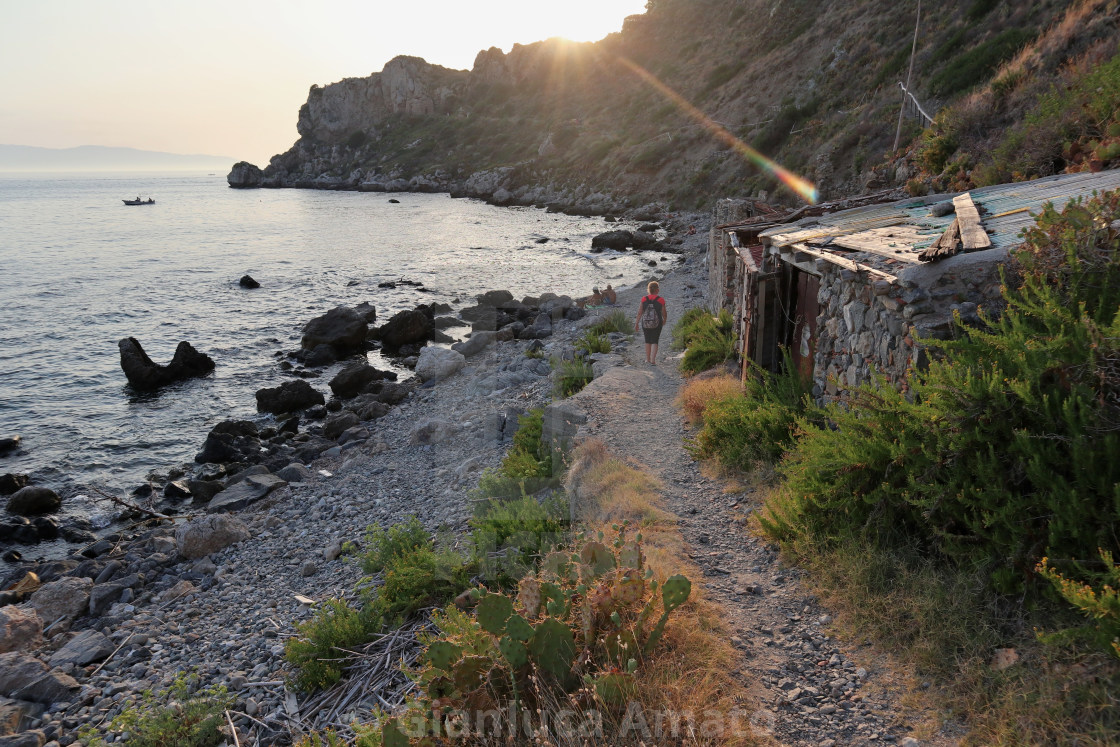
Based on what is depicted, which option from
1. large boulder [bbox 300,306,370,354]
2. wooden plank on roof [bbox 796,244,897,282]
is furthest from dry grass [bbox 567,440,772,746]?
large boulder [bbox 300,306,370,354]

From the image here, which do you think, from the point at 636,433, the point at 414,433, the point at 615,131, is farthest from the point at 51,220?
the point at 636,433

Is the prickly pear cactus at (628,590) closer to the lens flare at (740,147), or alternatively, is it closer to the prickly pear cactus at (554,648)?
the prickly pear cactus at (554,648)

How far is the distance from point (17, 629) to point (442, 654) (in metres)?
8.94

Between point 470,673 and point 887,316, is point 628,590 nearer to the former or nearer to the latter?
point 470,673

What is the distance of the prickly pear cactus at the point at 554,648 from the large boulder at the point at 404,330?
922 inches

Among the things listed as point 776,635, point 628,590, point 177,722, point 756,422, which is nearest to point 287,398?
point 177,722

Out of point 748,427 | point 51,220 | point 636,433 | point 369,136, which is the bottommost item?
point 636,433

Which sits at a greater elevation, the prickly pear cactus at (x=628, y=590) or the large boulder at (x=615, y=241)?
the large boulder at (x=615, y=241)

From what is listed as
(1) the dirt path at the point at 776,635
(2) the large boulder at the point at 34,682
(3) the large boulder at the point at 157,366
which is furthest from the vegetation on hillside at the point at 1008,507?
(3) the large boulder at the point at 157,366

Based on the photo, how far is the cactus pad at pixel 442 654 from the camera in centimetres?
427

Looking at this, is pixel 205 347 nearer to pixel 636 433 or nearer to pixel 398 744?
pixel 636 433

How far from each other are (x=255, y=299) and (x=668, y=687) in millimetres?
36258

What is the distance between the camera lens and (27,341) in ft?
88.9

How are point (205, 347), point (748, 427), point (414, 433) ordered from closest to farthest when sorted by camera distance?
point (748, 427) → point (414, 433) → point (205, 347)
